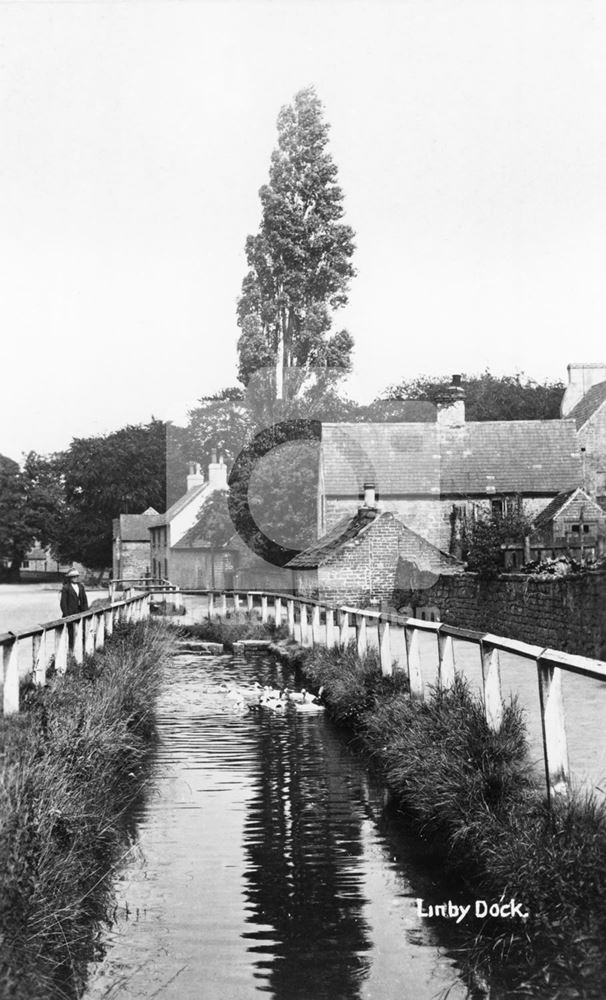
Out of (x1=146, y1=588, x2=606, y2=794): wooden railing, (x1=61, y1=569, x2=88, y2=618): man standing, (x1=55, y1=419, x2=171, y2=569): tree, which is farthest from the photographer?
(x1=55, y1=419, x2=171, y2=569): tree

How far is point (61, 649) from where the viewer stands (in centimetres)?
1279

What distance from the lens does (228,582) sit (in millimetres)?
65125

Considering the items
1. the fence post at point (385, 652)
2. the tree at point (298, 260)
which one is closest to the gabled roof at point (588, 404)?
the tree at point (298, 260)

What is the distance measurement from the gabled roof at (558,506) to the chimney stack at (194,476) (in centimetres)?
3588

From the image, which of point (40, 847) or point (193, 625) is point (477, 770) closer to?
point (40, 847)

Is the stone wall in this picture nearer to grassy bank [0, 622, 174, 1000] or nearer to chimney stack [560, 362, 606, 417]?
grassy bank [0, 622, 174, 1000]

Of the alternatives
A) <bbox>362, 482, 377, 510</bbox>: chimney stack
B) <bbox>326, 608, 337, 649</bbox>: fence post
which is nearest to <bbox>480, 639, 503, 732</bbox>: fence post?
<bbox>326, 608, 337, 649</bbox>: fence post

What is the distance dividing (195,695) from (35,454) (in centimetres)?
9773

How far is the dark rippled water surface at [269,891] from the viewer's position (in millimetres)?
5641

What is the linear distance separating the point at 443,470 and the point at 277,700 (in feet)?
114

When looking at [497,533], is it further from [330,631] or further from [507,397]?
[507,397]

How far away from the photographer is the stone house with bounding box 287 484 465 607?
3534cm

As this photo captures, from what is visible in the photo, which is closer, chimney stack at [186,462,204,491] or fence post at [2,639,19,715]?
fence post at [2,639,19,715]

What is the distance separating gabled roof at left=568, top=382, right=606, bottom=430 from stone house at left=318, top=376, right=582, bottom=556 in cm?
104
